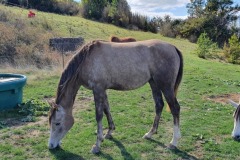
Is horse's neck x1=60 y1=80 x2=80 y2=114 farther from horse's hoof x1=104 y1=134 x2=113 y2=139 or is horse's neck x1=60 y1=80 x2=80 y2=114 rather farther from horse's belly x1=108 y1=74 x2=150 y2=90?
horse's hoof x1=104 y1=134 x2=113 y2=139

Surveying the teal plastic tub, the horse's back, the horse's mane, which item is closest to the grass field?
the teal plastic tub

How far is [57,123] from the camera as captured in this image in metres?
4.57

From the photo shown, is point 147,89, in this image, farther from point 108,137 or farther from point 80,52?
point 80,52

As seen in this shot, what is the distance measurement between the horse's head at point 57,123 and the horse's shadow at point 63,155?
89mm

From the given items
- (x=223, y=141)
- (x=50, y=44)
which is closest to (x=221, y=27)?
(x=50, y=44)

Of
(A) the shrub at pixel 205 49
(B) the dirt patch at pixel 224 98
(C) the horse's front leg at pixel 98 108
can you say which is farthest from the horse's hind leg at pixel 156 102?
(A) the shrub at pixel 205 49

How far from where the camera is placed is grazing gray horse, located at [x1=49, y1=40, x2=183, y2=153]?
4.64 meters

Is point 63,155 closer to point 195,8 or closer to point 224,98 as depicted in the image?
point 224,98

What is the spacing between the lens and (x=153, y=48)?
5.03m

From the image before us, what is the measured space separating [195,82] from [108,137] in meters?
6.21

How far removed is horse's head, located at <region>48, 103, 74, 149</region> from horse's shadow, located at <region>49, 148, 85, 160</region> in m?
0.09

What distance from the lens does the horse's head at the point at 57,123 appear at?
4.55 m

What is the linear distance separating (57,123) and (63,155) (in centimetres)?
50

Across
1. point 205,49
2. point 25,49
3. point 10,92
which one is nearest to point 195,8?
point 205,49
